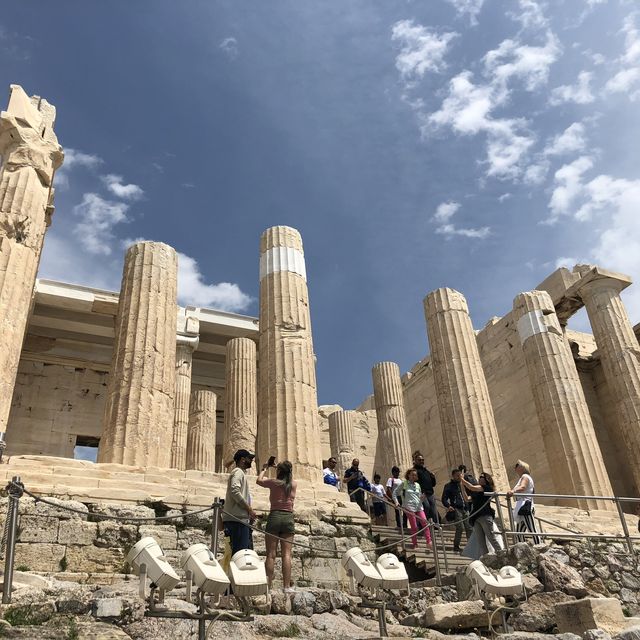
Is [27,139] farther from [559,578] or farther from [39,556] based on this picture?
[559,578]

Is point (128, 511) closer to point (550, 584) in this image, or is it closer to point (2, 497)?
point (2, 497)

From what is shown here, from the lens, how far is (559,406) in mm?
19203

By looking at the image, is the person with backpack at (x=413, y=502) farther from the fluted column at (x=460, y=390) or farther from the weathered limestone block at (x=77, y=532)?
the weathered limestone block at (x=77, y=532)

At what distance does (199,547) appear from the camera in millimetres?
5711

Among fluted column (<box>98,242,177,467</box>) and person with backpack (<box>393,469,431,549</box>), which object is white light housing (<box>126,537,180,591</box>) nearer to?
fluted column (<box>98,242,177,467</box>)

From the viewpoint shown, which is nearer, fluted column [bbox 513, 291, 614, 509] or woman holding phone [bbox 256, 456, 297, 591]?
woman holding phone [bbox 256, 456, 297, 591]

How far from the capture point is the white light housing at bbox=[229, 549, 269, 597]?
554 cm

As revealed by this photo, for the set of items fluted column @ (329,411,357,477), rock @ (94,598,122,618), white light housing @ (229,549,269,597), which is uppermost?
fluted column @ (329,411,357,477)

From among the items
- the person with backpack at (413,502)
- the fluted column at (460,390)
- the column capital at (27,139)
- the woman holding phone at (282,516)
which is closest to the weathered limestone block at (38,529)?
the woman holding phone at (282,516)

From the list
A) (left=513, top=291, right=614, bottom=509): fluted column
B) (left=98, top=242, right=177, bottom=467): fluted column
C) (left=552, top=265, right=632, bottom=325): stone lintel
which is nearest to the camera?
(left=98, top=242, right=177, bottom=467): fluted column

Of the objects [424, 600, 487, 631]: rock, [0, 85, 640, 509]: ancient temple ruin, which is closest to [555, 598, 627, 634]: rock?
[424, 600, 487, 631]: rock

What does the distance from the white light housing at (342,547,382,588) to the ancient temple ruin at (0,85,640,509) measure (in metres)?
5.42

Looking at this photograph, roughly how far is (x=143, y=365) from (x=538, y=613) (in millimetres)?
8349

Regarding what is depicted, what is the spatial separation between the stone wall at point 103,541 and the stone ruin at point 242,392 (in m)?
0.03
